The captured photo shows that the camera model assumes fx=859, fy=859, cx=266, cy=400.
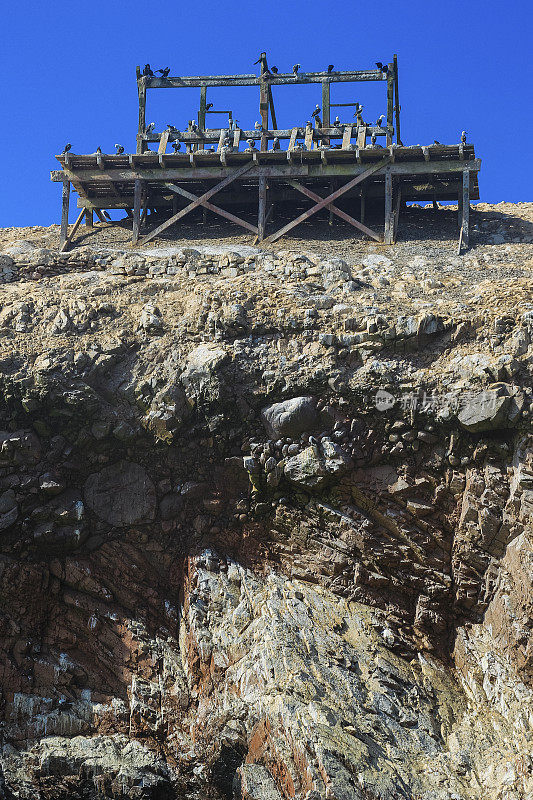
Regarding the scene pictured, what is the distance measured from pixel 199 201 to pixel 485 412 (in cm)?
1210

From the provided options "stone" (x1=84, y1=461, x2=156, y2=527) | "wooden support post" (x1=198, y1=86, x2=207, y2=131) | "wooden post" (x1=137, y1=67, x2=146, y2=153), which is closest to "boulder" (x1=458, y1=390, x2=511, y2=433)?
"stone" (x1=84, y1=461, x2=156, y2=527)

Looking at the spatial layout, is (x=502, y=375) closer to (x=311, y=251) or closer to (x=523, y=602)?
(x=523, y=602)

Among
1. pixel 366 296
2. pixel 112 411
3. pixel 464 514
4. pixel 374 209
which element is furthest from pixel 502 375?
pixel 374 209

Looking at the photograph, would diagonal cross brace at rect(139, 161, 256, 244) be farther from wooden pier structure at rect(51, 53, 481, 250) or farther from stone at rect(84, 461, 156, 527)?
stone at rect(84, 461, 156, 527)

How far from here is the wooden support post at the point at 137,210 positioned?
23.6 meters

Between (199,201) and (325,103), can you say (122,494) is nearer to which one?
(199,201)

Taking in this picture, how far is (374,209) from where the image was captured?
24.9m

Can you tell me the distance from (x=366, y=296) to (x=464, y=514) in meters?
5.08

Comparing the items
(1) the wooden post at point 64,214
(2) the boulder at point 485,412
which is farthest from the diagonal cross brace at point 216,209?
(2) the boulder at point 485,412

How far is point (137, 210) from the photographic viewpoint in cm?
2375

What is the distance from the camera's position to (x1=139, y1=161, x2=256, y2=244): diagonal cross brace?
2350 cm

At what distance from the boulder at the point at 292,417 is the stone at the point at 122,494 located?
261cm

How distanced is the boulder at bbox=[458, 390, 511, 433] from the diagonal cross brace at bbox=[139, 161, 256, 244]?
11487 mm

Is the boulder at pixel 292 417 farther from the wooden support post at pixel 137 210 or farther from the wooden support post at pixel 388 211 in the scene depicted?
the wooden support post at pixel 137 210
